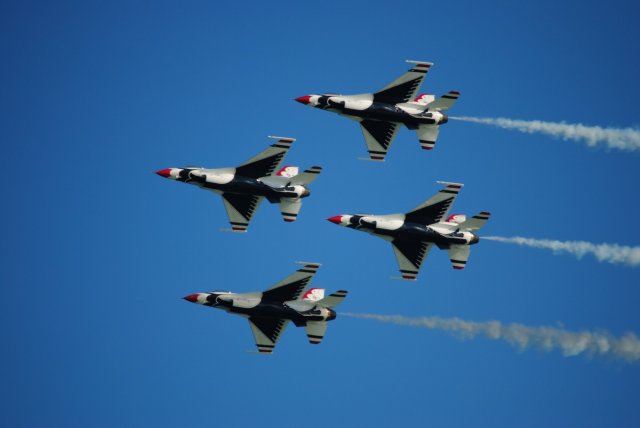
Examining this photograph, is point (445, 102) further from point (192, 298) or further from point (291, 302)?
point (192, 298)

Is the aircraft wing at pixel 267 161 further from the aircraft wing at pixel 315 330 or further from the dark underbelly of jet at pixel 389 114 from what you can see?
the aircraft wing at pixel 315 330

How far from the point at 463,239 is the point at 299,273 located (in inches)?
492

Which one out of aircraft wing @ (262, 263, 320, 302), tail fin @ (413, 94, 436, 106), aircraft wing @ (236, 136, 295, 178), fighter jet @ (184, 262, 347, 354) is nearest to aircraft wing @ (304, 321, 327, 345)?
fighter jet @ (184, 262, 347, 354)

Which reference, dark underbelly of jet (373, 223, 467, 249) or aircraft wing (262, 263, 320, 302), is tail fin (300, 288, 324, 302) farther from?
dark underbelly of jet (373, 223, 467, 249)

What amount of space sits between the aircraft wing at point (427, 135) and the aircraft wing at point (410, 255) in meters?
7.72

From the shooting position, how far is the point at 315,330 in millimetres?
127438

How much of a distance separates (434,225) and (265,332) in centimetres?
1493

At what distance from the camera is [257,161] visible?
427 ft

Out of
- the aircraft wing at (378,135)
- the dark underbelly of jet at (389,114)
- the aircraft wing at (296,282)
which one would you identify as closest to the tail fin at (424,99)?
the dark underbelly of jet at (389,114)

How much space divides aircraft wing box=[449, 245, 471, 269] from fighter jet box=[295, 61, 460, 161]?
Answer: 863 centimetres

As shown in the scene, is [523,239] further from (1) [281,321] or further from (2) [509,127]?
(1) [281,321]

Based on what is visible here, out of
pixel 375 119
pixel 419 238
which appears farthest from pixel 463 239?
pixel 375 119

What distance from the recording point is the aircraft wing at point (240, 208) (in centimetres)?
13162

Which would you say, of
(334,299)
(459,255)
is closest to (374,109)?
(459,255)
